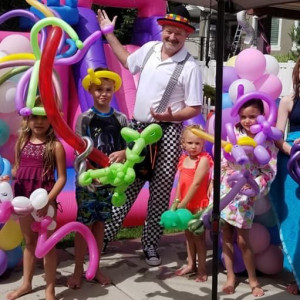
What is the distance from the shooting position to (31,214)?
3352 millimetres

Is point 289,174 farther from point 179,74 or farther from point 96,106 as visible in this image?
point 96,106

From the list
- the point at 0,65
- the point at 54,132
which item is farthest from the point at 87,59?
the point at 54,132

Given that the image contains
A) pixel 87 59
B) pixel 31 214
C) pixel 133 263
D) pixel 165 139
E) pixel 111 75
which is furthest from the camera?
pixel 87 59

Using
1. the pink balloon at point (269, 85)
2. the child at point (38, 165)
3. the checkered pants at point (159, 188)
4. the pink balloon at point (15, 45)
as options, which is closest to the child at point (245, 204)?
the checkered pants at point (159, 188)

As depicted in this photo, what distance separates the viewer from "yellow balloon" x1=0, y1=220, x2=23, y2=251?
3.71m

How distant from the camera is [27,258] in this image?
11.6 feet

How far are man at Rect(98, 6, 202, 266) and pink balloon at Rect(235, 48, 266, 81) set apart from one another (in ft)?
1.84

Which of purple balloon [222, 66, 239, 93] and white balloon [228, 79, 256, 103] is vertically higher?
Answer: purple balloon [222, 66, 239, 93]

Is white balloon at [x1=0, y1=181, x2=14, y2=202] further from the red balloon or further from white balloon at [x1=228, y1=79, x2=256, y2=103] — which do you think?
white balloon at [x1=228, y1=79, x2=256, y2=103]

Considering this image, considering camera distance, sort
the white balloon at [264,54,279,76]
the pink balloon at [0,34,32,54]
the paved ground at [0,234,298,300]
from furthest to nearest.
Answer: the pink balloon at [0,34,32,54] < the white balloon at [264,54,279,76] < the paved ground at [0,234,298,300]

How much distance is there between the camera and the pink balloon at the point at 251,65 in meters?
4.28

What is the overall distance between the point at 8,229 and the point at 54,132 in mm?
769

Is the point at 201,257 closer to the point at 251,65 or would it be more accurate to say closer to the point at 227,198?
the point at 227,198

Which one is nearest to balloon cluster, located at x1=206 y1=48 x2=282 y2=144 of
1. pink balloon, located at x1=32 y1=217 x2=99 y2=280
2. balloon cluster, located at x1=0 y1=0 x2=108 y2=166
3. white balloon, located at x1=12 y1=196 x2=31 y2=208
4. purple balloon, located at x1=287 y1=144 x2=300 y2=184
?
purple balloon, located at x1=287 y1=144 x2=300 y2=184
